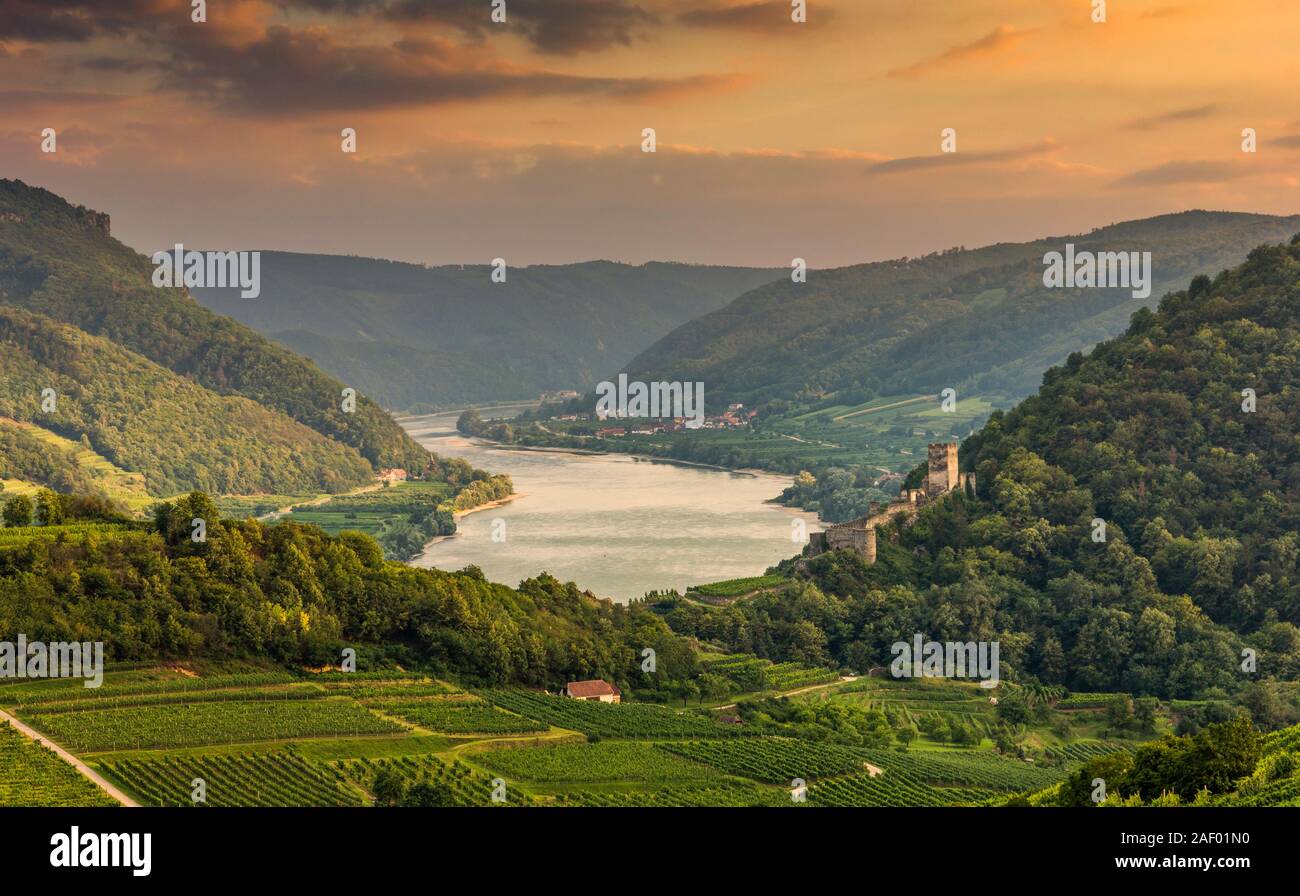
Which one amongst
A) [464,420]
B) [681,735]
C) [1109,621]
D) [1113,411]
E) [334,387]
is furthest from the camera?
[464,420]

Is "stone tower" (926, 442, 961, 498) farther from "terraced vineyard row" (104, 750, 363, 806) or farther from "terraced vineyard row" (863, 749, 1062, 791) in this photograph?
"terraced vineyard row" (104, 750, 363, 806)

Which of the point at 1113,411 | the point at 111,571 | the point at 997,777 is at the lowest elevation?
the point at 997,777

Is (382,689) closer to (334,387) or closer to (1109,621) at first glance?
(1109,621)

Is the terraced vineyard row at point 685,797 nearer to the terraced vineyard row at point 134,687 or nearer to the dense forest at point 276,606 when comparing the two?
the terraced vineyard row at point 134,687

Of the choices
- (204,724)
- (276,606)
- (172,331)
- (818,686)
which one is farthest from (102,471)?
(204,724)

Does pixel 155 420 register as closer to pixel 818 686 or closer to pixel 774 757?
pixel 818 686
